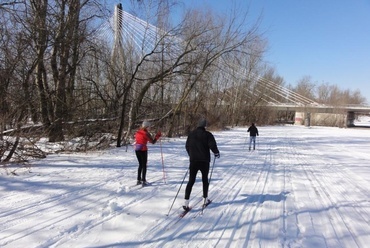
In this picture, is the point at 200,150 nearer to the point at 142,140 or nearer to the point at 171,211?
the point at 171,211

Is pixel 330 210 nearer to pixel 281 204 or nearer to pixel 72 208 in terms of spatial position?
pixel 281 204

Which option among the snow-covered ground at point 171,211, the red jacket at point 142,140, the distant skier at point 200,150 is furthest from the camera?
the red jacket at point 142,140

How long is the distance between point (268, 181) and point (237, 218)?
3338 mm

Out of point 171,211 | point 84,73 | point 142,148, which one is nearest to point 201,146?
point 171,211

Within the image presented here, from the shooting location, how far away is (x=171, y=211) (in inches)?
201

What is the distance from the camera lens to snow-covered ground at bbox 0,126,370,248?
402 cm

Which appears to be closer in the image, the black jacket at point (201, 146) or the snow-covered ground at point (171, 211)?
Result: the snow-covered ground at point (171, 211)

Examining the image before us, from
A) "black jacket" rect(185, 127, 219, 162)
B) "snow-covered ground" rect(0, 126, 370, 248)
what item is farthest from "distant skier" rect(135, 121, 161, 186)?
"black jacket" rect(185, 127, 219, 162)

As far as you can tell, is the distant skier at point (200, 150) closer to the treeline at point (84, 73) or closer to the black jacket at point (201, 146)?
the black jacket at point (201, 146)

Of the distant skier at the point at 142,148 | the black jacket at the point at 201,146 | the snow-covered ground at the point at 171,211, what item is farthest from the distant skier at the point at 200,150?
the distant skier at the point at 142,148

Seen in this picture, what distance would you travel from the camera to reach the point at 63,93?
Answer: 13.3 meters

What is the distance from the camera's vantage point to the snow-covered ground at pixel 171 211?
13.2 feet

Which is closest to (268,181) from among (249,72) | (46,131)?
(46,131)

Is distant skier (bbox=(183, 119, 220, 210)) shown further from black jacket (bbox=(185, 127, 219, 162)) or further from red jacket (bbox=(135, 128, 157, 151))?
red jacket (bbox=(135, 128, 157, 151))
